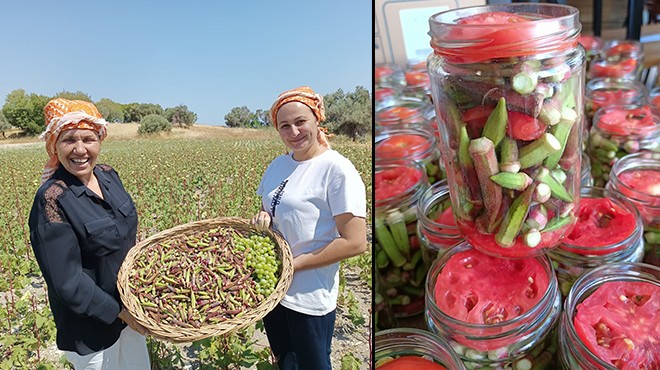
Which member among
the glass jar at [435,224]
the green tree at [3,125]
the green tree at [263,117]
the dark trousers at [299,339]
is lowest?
the dark trousers at [299,339]

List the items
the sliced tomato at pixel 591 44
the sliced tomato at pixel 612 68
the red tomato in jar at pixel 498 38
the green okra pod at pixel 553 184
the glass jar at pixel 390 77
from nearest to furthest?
the red tomato in jar at pixel 498 38
the green okra pod at pixel 553 184
the glass jar at pixel 390 77
the sliced tomato at pixel 612 68
the sliced tomato at pixel 591 44

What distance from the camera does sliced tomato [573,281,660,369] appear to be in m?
0.76

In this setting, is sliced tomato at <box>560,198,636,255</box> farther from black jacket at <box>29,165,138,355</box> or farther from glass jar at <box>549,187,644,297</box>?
black jacket at <box>29,165,138,355</box>

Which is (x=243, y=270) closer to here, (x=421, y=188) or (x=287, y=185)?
(x=287, y=185)

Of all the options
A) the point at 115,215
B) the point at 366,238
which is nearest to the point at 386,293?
the point at 366,238

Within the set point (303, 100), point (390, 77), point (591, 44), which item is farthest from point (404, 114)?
point (591, 44)

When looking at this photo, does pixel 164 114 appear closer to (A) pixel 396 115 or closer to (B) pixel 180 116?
(B) pixel 180 116

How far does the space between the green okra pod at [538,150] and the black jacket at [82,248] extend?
30.3 inches

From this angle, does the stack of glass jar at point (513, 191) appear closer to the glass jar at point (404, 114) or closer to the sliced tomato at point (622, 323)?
the sliced tomato at point (622, 323)

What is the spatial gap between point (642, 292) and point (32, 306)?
120cm

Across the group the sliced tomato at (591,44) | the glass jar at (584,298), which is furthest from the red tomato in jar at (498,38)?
the sliced tomato at (591,44)

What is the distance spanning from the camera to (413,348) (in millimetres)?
849

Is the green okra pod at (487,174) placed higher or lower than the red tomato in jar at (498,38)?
lower

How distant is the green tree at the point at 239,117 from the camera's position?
110cm
